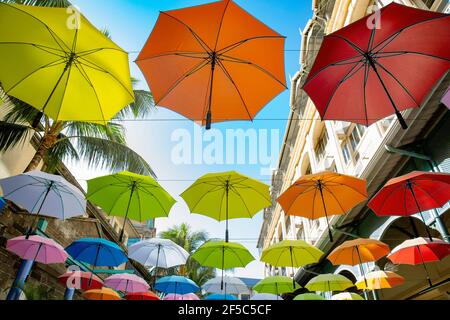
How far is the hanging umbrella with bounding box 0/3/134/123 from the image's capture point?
459 centimetres

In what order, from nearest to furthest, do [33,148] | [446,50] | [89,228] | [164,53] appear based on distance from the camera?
[446,50]
[164,53]
[33,148]
[89,228]

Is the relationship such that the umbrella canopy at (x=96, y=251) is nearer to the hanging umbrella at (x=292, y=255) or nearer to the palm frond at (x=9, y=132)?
the palm frond at (x=9, y=132)

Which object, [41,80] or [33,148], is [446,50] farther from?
[33,148]

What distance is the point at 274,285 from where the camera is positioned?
11.4 m

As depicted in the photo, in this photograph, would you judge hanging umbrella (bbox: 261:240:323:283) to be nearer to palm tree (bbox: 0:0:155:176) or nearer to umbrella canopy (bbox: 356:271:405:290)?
umbrella canopy (bbox: 356:271:405:290)

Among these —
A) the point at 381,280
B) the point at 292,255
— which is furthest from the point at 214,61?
the point at 381,280

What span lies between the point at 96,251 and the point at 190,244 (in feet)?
65.1

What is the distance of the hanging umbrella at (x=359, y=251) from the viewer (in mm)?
8317

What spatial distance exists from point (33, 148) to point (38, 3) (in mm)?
5216

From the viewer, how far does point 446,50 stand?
4406mm

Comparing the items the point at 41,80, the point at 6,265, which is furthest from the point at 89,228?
the point at 41,80

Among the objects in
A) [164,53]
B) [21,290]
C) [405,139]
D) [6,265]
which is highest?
[405,139]

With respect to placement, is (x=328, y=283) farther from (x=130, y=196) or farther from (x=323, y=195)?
(x=130, y=196)

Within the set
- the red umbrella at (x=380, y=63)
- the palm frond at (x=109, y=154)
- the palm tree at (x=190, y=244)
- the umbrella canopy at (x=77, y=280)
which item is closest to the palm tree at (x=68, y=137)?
the palm frond at (x=109, y=154)
